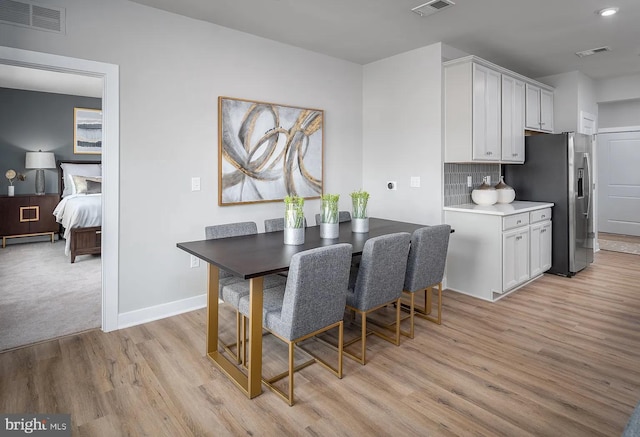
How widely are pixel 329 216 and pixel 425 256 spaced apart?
0.78m

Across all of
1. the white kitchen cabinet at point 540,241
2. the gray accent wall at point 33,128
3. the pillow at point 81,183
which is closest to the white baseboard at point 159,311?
the white kitchen cabinet at point 540,241

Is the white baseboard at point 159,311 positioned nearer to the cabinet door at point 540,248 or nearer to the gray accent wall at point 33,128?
the cabinet door at point 540,248

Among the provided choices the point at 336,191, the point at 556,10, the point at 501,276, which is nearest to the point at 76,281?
the point at 336,191

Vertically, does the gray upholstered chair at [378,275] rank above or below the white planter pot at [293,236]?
below

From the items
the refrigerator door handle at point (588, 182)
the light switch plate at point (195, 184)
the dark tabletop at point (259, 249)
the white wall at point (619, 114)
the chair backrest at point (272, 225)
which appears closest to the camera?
the dark tabletop at point (259, 249)

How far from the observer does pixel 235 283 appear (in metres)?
2.67

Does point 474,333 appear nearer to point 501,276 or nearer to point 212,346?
point 501,276

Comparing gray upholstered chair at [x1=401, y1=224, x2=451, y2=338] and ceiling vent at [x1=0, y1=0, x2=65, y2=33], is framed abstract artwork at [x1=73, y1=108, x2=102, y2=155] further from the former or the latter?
gray upholstered chair at [x1=401, y1=224, x2=451, y2=338]

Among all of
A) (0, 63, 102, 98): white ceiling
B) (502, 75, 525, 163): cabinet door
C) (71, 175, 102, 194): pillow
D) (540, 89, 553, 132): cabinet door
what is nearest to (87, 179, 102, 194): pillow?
(71, 175, 102, 194): pillow

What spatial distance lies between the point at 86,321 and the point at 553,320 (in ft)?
13.1

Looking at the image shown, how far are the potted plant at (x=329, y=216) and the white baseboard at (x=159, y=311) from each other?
4.89ft

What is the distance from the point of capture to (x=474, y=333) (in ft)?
10.0

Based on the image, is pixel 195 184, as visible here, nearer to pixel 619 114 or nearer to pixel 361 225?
pixel 361 225

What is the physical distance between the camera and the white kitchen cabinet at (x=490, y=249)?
3.76 m
